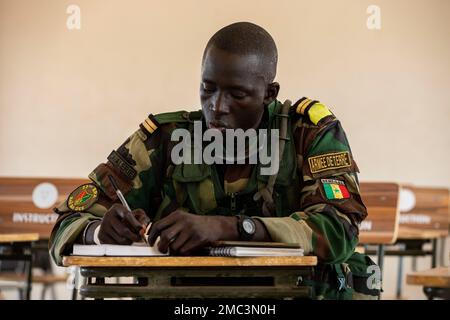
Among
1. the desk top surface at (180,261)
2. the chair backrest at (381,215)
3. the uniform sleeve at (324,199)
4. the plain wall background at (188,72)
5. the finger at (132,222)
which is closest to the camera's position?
the desk top surface at (180,261)

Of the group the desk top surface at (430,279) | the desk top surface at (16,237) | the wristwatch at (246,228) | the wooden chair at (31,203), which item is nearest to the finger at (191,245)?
the wristwatch at (246,228)

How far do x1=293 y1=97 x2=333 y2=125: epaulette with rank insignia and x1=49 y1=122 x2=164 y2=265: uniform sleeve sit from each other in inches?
17.0

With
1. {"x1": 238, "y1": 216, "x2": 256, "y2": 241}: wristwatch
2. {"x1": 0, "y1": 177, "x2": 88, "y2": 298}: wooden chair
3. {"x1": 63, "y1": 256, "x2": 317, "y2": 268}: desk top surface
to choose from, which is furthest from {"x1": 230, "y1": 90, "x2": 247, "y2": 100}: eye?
{"x1": 0, "y1": 177, "x2": 88, "y2": 298}: wooden chair

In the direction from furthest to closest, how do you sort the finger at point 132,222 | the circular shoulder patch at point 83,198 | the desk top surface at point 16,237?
the desk top surface at point 16,237
the circular shoulder patch at point 83,198
the finger at point 132,222

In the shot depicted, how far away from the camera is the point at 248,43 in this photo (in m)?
2.62

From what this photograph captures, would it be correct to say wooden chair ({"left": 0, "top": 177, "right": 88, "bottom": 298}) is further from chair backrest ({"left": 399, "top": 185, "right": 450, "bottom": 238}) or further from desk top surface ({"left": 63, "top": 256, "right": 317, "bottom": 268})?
desk top surface ({"left": 63, "top": 256, "right": 317, "bottom": 268})

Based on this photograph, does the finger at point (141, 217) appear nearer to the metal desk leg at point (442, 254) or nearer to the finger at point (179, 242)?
the finger at point (179, 242)

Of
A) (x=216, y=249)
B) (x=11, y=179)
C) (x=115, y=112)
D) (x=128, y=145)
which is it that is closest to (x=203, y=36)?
(x=115, y=112)

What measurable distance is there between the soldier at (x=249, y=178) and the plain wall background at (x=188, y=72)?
3.92 metres

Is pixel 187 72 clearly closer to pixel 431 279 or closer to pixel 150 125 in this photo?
pixel 150 125

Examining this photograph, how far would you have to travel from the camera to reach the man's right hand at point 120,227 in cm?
225

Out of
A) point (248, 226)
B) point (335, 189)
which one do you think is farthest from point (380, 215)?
point (248, 226)

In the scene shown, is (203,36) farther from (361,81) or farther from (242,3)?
(361,81)

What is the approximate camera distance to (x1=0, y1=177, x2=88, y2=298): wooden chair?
5641 millimetres
